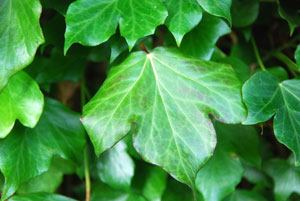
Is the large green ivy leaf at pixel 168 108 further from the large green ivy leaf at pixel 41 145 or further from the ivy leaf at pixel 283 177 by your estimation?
the ivy leaf at pixel 283 177

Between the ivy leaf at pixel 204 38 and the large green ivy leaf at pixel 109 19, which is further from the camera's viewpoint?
the ivy leaf at pixel 204 38

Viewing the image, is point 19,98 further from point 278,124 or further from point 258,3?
point 258,3

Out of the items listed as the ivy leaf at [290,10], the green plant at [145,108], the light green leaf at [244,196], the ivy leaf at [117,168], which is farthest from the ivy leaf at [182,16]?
the light green leaf at [244,196]

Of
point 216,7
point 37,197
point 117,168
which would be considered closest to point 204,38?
point 216,7

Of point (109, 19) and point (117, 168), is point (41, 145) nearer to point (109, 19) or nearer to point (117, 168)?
point (117, 168)

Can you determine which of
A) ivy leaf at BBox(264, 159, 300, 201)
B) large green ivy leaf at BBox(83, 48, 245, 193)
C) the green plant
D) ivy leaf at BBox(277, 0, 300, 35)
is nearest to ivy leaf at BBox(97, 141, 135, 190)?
the green plant

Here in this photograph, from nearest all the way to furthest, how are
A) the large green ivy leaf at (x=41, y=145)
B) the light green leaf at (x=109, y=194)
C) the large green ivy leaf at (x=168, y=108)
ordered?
the large green ivy leaf at (x=168, y=108) → the large green ivy leaf at (x=41, y=145) → the light green leaf at (x=109, y=194)

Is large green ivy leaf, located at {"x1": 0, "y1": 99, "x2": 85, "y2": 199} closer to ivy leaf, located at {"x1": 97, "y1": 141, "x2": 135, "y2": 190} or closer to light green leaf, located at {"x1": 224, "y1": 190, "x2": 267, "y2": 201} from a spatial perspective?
ivy leaf, located at {"x1": 97, "y1": 141, "x2": 135, "y2": 190}
